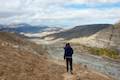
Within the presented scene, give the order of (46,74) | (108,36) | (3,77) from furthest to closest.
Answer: (108,36), (46,74), (3,77)

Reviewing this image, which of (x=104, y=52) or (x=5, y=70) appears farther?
(x=104, y=52)

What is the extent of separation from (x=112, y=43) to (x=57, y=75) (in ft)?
441

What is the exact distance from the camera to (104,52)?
144 metres

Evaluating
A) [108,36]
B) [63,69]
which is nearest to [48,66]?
[63,69]

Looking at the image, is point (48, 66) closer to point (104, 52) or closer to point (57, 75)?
point (57, 75)

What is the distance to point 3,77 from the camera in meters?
36.9

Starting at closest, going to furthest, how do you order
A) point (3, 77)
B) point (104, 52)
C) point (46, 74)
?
point (3, 77) → point (46, 74) → point (104, 52)

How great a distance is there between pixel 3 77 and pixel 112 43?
141 metres

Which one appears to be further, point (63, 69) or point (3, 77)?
point (63, 69)

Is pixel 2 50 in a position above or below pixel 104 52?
above

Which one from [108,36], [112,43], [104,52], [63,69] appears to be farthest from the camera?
[108,36]

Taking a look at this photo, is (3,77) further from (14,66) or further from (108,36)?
(108,36)

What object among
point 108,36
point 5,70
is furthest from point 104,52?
point 5,70

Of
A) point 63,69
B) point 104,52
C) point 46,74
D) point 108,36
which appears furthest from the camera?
point 108,36
